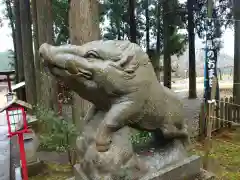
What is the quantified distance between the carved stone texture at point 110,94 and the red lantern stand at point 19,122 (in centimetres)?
165

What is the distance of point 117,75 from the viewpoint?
6.07 feet

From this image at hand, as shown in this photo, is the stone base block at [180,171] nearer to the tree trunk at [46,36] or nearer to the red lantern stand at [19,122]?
the red lantern stand at [19,122]

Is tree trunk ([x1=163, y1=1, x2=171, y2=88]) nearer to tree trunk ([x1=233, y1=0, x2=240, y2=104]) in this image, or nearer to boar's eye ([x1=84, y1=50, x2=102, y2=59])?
tree trunk ([x1=233, y1=0, x2=240, y2=104])

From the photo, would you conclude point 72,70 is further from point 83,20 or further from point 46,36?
point 46,36

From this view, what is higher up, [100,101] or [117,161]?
[100,101]

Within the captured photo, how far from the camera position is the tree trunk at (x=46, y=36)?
5391mm

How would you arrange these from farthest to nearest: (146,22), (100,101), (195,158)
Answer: (146,22)
(195,158)
(100,101)

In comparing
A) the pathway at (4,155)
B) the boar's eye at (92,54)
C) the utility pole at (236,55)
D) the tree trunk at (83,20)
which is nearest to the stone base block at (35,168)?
the pathway at (4,155)

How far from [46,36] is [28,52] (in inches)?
82.1

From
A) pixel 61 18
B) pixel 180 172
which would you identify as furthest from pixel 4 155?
pixel 61 18

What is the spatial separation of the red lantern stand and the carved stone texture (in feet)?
5.41

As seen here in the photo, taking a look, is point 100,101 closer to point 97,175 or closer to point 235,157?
point 97,175

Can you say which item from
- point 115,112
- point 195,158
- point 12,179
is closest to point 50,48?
point 115,112

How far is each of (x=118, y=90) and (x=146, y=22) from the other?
961cm
